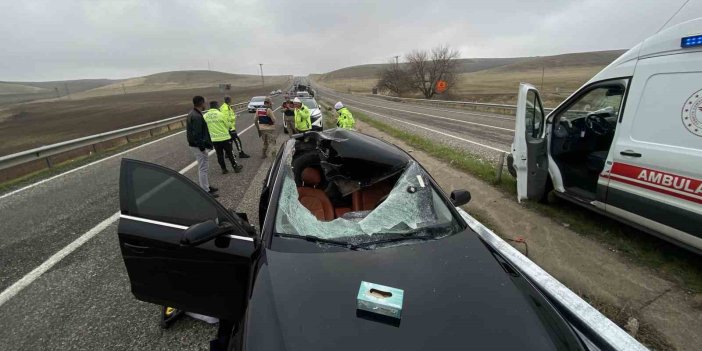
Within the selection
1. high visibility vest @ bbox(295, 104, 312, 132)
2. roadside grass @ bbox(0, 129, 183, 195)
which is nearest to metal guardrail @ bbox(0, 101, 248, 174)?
roadside grass @ bbox(0, 129, 183, 195)

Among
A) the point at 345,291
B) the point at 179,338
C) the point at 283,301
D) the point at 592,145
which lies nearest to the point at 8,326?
the point at 179,338

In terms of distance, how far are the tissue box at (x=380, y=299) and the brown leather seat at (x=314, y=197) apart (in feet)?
3.85

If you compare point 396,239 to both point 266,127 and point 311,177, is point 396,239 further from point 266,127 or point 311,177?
point 266,127

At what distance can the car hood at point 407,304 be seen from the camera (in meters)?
1.58

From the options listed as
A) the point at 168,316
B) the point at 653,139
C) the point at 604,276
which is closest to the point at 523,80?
the point at 653,139

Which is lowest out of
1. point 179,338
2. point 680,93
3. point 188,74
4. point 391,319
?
point 179,338

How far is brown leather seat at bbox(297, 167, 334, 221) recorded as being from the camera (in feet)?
10.5

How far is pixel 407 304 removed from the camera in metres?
1.78

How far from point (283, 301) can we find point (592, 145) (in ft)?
17.7

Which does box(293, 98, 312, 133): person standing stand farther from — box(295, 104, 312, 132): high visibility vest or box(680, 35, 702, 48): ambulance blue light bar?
box(680, 35, 702, 48): ambulance blue light bar

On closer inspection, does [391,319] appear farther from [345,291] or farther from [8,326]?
[8,326]

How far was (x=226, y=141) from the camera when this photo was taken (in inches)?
313

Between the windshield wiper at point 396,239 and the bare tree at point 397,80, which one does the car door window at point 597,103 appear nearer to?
the windshield wiper at point 396,239

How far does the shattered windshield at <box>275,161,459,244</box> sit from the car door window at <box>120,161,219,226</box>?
21.9 inches
